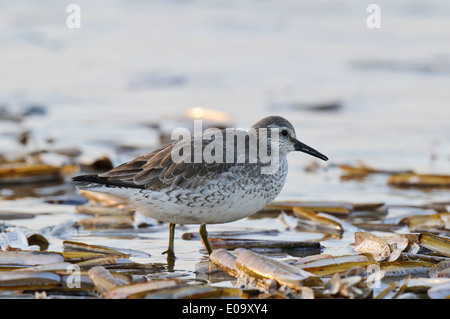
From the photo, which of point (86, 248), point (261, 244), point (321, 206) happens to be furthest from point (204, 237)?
point (321, 206)

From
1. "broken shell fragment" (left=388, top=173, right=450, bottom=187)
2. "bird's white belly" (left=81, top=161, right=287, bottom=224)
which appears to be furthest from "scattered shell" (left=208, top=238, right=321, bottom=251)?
"broken shell fragment" (left=388, top=173, right=450, bottom=187)

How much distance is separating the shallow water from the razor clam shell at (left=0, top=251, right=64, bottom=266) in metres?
0.75

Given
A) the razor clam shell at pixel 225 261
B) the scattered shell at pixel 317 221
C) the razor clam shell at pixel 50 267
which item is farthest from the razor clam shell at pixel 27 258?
the scattered shell at pixel 317 221

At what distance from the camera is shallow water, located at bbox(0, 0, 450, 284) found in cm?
866

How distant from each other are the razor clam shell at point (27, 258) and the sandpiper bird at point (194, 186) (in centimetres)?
75

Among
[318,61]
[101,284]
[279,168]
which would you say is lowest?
[101,284]

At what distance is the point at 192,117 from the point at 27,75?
434 cm

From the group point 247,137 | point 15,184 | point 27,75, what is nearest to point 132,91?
point 27,75

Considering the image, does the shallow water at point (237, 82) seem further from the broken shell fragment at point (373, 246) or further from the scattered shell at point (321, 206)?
the broken shell fragment at point (373, 246)

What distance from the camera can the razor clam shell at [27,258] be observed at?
204 inches

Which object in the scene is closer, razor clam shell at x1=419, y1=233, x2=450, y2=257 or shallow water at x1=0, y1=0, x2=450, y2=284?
razor clam shell at x1=419, y1=233, x2=450, y2=257

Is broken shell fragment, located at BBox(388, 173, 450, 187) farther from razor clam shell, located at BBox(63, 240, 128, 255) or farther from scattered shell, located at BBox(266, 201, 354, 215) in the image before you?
razor clam shell, located at BBox(63, 240, 128, 255)

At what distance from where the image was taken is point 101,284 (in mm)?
4734

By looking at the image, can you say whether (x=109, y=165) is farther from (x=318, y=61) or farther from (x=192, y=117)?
(x=318, y=61)
